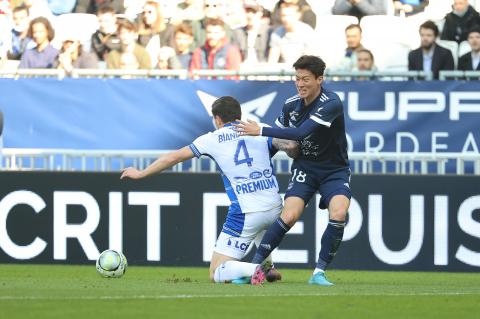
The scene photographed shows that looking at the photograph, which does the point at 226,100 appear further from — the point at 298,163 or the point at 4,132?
the point at 4,132

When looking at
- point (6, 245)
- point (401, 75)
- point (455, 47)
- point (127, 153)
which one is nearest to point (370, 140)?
point (401, 75)

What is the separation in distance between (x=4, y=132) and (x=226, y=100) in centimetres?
646

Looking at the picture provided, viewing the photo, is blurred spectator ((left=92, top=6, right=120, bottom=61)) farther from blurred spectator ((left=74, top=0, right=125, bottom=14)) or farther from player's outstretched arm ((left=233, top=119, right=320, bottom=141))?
player's outstretched arm ((left=233, top=119, right=320, bottom=141))

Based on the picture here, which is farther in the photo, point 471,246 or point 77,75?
point 77,75

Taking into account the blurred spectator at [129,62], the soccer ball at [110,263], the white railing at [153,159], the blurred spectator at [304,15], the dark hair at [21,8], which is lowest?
the soccer ball at [110,263]

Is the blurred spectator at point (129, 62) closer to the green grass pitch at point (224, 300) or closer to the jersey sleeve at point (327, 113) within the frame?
the green grass pitch at point (224, 300)

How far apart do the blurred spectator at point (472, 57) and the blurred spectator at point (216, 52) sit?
10.1 feet

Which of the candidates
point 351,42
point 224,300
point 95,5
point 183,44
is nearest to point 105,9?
point 95,5

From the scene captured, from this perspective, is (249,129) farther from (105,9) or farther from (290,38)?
(105,9)

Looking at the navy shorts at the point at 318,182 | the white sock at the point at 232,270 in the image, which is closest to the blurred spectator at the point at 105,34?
the navy shorts at the point at 318,182

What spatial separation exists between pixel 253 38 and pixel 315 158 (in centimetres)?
691

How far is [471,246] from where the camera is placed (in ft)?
45.1

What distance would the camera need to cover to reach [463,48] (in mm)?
16797

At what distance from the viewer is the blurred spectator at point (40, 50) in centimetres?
1744
